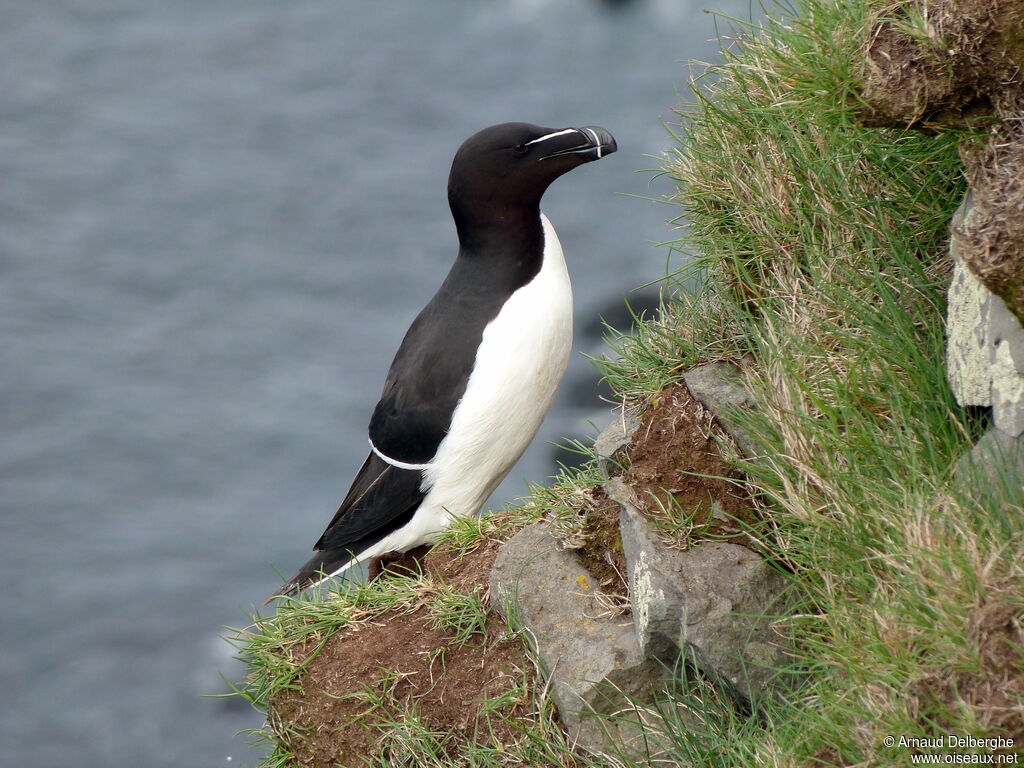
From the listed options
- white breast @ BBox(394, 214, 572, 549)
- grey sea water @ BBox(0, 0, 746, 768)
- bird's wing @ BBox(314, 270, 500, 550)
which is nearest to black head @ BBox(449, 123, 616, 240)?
white breast @ BBox(394, 214, 572, 549)

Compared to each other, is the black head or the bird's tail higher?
the black head

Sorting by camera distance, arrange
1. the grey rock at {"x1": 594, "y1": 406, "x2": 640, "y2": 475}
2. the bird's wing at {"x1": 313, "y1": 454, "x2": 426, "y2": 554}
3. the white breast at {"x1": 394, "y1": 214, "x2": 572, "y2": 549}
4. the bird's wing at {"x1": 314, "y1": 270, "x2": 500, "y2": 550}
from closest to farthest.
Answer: the grey rock at {"x1": 594, "y1": 406, "x2": 640, "y2": 475} < the white breast at {"x1": 394, "y1": 214, "x2": 572, "y2": 549} < the bird's wing at {"x1": 314, "y1": 270, "x2": 500, "y2": 550} < the bird's wing at {"x1": 313, "y1": 454, "x2": 426, "y2": 554}

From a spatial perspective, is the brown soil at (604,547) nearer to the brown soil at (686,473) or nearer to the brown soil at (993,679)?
the brown soil at (686,473)

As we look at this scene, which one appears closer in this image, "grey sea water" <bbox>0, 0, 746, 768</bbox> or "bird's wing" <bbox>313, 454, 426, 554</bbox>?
"bird's wing" <bbox>313, 454, 426, 554</bbox>

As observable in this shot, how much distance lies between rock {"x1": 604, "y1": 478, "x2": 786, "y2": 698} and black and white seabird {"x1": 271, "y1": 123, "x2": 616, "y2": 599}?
1.29 m

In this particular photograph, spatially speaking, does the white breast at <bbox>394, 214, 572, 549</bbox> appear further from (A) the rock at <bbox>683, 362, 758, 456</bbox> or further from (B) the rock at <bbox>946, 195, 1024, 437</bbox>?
(B) the rock at <bbox>946, 195, 1024, 437</bbox>

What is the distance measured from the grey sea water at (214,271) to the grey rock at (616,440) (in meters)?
5.74

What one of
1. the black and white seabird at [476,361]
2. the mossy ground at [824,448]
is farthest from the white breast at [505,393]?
the mossy ground at [824,448]

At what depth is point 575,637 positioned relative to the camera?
3242 mm

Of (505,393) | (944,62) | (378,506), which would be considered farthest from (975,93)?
(378,506)

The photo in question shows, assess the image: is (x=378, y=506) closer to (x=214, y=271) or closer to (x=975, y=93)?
(x=975, y=93)

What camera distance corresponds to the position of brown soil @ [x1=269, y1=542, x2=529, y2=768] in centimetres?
334

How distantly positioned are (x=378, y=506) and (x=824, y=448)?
2.21 meters

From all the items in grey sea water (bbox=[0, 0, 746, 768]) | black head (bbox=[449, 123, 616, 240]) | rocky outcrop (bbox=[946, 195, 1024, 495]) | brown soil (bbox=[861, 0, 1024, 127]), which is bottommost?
grey sea water (bbox=[0, 0, 746, 768])
